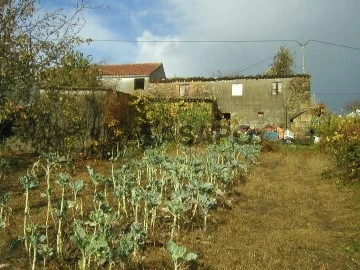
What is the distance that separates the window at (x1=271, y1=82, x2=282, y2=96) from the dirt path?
20584mm

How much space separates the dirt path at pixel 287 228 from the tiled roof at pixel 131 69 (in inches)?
1026

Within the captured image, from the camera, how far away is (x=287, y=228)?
6.51 metres

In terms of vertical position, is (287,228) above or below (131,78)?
below

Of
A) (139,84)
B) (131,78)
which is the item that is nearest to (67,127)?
(131,78)

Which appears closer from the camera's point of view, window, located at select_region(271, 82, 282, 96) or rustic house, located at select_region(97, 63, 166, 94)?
window, located at select_region(271, 82, 282, 96)

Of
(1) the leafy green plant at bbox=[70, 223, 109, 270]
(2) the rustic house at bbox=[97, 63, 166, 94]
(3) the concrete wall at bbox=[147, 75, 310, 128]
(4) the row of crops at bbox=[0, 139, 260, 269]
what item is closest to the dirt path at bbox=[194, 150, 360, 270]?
(4) the row of crops at bbox=[0, 139, 260, 269]

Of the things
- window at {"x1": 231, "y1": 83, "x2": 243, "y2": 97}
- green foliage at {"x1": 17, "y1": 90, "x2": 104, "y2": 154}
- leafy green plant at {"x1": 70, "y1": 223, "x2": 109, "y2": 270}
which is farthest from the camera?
window at {"x1": 231, "y1": 83, "x2": 243, "y2": 97}

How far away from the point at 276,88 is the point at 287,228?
26.0m

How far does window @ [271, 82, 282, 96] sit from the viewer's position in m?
31.3

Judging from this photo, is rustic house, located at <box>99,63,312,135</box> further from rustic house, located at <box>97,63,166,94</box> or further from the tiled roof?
the tiled roof

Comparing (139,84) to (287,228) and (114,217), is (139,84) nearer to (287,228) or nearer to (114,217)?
(287,228)

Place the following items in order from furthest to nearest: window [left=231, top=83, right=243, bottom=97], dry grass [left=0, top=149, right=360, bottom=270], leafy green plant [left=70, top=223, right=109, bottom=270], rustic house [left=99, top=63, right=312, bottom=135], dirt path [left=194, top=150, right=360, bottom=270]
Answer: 1. window [left=231, top=83, right=243, bottom=97]
2. rustic house [left=99, top=63, right=312, bottom=135]
3. dirt path [left=194, top=150, right=360, bottom=270]
4. dry grass [left=0, top=149, right=360, bottom=270]
5. leafy green plant [left=70, top=223, right=109, bottom=270]

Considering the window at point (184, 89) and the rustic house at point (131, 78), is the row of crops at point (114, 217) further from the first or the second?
the rustic house at point (131, 78)

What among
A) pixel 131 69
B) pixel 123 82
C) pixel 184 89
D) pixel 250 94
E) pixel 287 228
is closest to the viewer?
pixel 287 228
